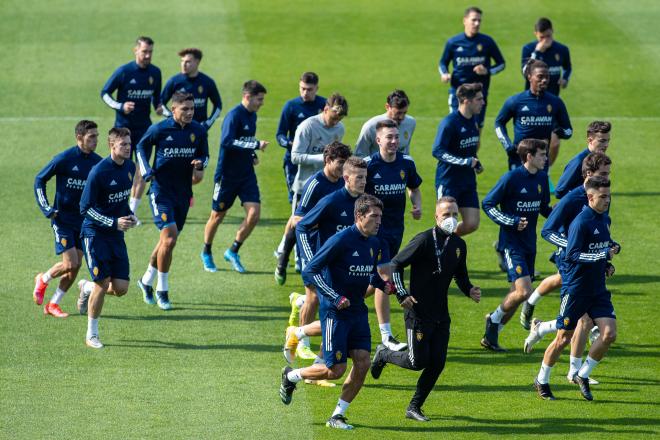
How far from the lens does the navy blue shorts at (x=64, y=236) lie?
14.8 metres

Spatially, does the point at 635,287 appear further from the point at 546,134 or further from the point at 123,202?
the point at 123,202

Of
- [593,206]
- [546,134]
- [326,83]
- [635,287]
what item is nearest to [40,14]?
[326,83]

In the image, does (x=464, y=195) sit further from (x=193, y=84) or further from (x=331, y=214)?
(x=193, y=84)

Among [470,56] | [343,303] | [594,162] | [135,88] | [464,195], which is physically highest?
[470,56]

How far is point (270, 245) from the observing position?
18016 millimetres

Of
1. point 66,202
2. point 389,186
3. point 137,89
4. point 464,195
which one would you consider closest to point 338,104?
point 389,186

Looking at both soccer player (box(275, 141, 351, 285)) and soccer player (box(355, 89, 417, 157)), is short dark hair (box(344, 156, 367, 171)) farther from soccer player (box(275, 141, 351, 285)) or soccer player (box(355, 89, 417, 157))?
soccer player (box(355, 89, 417, 157))

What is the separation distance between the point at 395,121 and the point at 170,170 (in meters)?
2.73

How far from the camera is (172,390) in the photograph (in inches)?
503

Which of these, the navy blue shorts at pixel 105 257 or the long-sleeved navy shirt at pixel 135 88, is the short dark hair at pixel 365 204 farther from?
the long-sleeved navy shirt at pixel 135 88

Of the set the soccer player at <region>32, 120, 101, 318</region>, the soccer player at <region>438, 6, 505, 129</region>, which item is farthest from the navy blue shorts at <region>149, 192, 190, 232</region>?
the soccer player at <region>438, 6, 505, 129</region>

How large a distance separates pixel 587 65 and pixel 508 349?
14.5m

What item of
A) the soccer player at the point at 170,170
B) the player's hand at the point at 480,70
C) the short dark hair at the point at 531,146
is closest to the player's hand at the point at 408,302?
the short dark hair at the point at 531,146

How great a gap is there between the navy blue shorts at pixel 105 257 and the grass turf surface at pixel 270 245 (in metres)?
0.82
